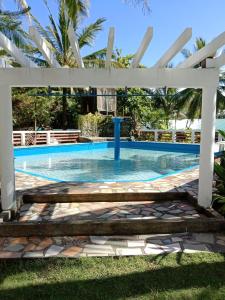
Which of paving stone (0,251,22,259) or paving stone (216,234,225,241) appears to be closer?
paving stone (0,251,22,259)

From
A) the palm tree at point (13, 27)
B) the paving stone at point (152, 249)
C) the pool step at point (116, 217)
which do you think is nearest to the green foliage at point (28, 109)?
the palm tree at point (13, 27)

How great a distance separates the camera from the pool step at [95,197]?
6.49 m

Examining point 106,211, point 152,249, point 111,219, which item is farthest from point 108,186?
point 152,249

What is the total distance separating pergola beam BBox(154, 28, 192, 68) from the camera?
3.93 metres

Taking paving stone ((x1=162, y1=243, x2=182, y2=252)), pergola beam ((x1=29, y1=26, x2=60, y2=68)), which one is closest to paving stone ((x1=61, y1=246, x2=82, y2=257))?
paving stone ((x1=162, y1=243, x2=182, y2=252))

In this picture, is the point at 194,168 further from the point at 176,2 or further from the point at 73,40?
the point at 73,40

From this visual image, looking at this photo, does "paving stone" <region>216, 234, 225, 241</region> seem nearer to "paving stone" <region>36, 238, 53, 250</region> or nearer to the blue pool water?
"paving stone" <region>36, 238, 53, 250</region>

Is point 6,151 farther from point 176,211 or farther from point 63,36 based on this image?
point 63,36

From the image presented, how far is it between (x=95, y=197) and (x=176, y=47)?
11.9 ft

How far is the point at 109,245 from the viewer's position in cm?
441

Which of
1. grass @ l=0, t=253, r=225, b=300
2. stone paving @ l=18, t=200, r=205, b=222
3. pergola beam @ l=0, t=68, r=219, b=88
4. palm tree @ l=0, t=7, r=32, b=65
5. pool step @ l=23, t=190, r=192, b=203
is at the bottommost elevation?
grass @ l=0, t=253, r=225, b=300

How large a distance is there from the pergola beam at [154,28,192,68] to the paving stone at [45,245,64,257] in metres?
3.35

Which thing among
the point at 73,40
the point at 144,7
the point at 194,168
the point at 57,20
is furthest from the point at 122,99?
the point at 73,40

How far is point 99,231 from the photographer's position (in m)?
4.78
